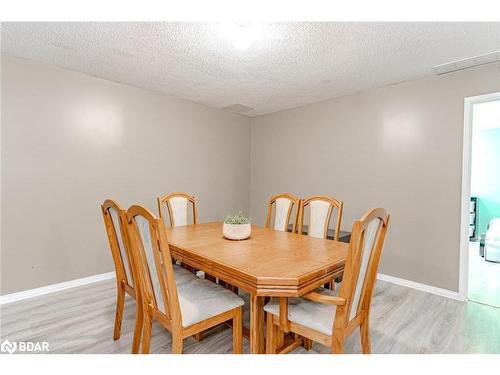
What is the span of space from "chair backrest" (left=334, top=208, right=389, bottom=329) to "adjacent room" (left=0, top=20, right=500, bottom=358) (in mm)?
13

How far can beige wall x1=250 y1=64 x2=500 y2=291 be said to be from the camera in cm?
272

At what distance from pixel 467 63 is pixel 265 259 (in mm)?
2735

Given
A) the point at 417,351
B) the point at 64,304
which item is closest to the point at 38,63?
the point at 64,304

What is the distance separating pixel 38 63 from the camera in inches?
104

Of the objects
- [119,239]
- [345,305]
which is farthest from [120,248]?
[345,305]

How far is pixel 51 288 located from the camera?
8.98ft

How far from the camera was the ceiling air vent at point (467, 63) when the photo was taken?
2.35 metres

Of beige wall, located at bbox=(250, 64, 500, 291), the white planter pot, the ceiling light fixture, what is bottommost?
the white planter pot

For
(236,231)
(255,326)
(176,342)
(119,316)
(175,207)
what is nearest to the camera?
(176,342)

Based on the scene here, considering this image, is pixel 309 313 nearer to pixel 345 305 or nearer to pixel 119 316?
pixel 345 305

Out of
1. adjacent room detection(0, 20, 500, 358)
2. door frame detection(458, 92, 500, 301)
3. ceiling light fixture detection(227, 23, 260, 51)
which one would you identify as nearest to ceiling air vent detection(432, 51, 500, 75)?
adjacent room detection(0, 20, 500, 358)

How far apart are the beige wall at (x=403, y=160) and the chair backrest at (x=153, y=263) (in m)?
2.80

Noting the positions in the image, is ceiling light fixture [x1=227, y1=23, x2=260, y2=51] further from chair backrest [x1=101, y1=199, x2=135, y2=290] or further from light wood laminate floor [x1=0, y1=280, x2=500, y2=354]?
light wood laminate floor [x1=0, y1=280, x2=500, y2=354]
